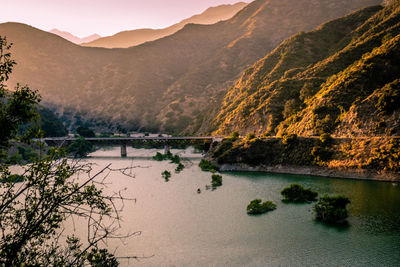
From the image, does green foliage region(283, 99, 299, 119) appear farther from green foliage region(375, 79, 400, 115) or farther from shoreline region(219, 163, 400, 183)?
shoreline region(219, 163, 400, 183)

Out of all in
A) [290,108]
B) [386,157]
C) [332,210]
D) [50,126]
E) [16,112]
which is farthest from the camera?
[50,126]

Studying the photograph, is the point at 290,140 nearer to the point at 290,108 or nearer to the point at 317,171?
the point at 317,171

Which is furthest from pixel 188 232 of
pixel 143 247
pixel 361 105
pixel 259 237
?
pixel 361 105

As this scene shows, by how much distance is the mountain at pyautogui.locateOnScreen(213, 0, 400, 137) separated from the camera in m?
75.4

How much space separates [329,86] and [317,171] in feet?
132

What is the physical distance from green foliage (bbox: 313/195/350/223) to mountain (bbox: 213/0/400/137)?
120 ft

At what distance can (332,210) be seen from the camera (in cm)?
3956

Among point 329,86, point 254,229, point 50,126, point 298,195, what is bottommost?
point 50,126

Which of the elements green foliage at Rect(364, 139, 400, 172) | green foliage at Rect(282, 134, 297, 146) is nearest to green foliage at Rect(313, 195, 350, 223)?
green foliage at Rect(364, 139, 400, 172)

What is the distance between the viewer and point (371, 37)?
376ft

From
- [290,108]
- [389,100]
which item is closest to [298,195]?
[389,100]

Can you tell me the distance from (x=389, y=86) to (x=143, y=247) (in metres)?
73.0

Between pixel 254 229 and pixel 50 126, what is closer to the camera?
pixel 254 229

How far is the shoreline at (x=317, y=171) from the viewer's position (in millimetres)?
59906
